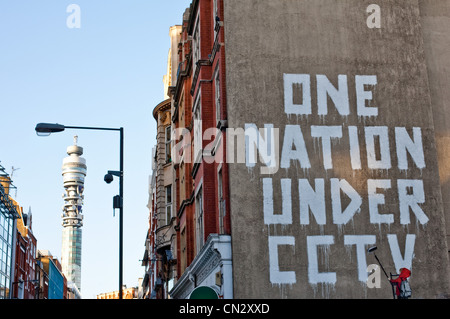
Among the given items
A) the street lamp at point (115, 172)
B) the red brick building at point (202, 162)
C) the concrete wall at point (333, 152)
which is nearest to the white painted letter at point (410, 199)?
the concrete wall at point (333, 152)

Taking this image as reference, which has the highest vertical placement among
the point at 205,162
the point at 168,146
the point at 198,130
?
the point at 168,146

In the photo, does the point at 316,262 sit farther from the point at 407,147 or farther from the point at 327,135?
the point at 407,147

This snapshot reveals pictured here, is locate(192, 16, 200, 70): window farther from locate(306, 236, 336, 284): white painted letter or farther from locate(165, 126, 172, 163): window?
locate(165, 126, 172, 163): window

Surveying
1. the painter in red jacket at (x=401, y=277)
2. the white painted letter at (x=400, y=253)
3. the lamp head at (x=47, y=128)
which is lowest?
the painter in red jacket at (x=401, y=277)

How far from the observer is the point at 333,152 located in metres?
29.2

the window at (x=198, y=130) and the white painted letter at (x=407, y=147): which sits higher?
the window at (x=198, y=130)

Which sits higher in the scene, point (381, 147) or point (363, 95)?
point (363, 95)

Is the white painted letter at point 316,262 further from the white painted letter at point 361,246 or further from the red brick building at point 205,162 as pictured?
the red brick building at point 205,162

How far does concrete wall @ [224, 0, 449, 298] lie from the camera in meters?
27.7

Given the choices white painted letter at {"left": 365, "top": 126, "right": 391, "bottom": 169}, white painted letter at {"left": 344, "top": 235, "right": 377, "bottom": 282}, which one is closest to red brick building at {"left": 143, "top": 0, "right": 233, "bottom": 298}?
white painted letter at {"left": 344, "top": 235, "right": 377, "bottom": 282}

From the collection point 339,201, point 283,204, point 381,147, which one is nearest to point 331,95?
point 381,147

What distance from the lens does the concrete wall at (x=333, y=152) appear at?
2770cm
